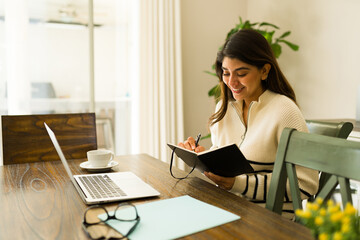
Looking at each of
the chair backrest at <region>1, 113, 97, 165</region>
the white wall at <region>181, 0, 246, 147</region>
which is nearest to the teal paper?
the chair backrest at <region>1, 113, 97, 165</region>

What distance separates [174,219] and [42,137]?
1.14 metres

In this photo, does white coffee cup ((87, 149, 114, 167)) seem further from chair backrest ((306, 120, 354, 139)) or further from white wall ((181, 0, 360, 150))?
white wall ((181, 0, 360, 150))

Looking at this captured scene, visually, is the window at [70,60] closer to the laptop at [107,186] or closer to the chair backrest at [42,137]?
the chair backrest at [42,137]

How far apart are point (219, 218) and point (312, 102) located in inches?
89.8

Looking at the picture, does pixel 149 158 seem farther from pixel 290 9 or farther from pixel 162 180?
pixel 290 9

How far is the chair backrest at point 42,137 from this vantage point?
1739 millimetres

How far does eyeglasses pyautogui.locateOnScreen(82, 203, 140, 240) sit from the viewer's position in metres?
0.80

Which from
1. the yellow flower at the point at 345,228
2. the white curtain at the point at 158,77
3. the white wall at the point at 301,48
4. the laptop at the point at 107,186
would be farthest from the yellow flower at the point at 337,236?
the white curtain at the point at 158,77

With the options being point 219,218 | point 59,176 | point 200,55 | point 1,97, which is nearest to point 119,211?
point 219,218

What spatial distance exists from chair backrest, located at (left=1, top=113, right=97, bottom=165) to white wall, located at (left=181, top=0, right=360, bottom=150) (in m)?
1.64

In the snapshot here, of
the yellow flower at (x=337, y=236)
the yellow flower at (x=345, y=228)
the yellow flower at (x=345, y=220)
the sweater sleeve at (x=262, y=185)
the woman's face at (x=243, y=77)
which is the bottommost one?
the sweater sleeve at (x=262, y=185)

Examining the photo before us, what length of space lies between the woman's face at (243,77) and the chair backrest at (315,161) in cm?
43

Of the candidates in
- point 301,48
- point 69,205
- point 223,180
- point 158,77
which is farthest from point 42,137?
point 301,48

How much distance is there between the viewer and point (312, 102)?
292 centimetres
